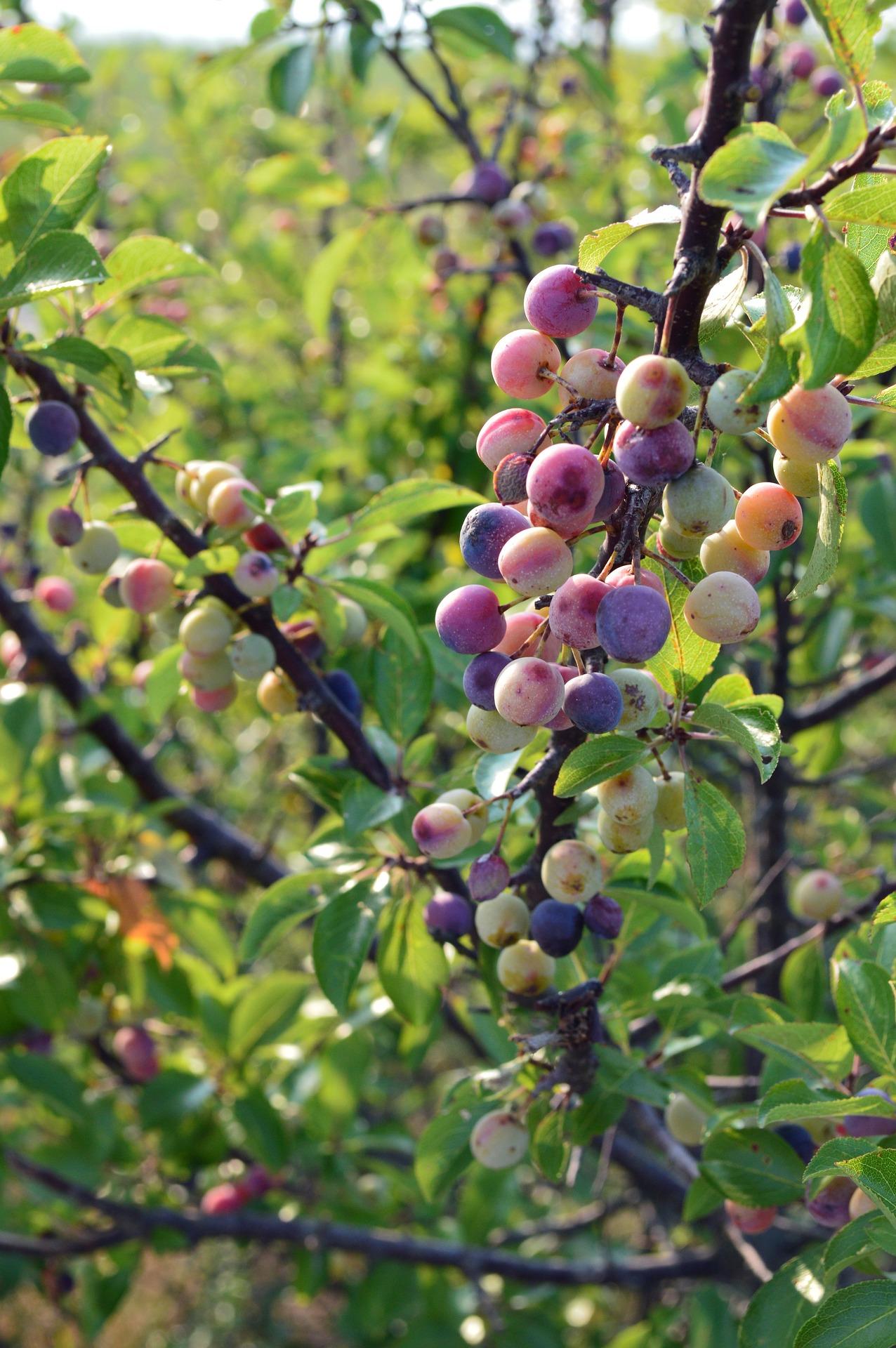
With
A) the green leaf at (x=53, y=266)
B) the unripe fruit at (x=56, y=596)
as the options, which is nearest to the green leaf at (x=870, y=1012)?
the green leaf at (x=53, y=266)

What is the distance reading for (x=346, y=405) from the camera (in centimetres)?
304

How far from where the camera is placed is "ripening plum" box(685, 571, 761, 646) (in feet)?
2.35

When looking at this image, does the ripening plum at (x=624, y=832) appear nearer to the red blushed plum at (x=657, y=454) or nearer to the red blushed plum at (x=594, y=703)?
the red blushed plum at (x=594, y=703)

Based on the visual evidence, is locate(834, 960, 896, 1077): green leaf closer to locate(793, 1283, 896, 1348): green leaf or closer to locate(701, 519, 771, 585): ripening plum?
locate(793, 1283, 896, 1348): green leaf

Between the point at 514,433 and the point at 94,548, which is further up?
the point at 514,433

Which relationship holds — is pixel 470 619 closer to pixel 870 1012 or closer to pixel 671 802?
pixel 671 802

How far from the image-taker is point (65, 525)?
1.17 metres

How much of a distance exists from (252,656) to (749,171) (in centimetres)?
72

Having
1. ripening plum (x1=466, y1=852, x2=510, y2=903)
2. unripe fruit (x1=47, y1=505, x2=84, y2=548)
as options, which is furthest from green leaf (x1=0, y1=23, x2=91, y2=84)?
ripening plum (x1=466, y1=852, x2=510, y2=903)

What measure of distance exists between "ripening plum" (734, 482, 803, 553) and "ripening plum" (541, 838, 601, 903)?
311mm

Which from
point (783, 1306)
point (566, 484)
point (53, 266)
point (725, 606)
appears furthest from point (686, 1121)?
point (53, 266)

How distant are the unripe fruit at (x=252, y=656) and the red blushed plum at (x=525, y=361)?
1.49 feet

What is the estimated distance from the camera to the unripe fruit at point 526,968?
0.98 meters

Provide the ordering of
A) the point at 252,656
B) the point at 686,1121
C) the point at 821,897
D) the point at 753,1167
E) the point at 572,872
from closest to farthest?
the point at 572,872, the point at 753,1167, the point at 252,656, the point at 686,1121, the point at 821,897
